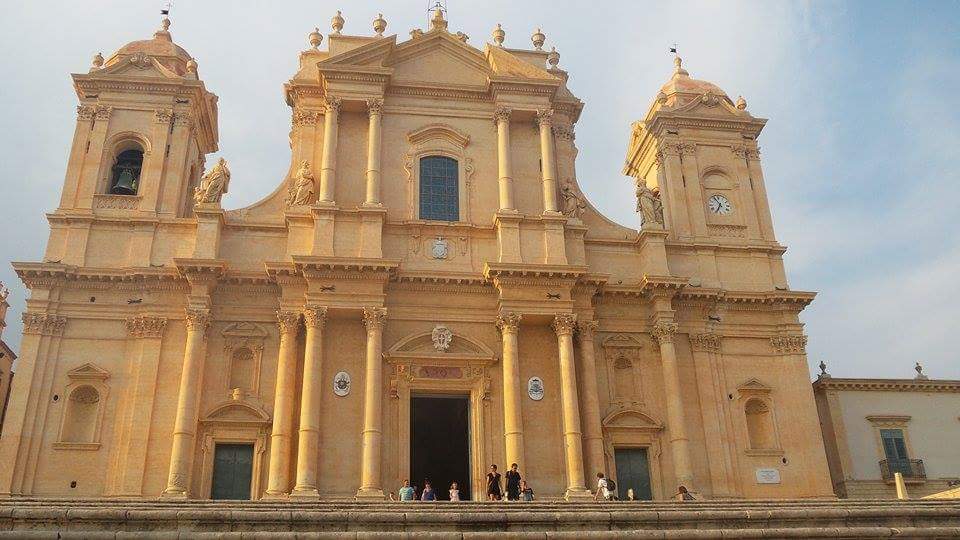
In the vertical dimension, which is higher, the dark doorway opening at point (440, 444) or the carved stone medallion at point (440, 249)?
the carved stone medallion at point (440, 249)

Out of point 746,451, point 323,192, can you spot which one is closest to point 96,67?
point 323,192

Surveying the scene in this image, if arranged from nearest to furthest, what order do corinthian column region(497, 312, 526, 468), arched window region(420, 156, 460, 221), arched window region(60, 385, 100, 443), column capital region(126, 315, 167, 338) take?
corinthian column region(497, 312, 526, 468), arched window region(60, 385, 100, 443), column capital region(126, 315, 167, 338), arched window region(420, 156, 460, 221)

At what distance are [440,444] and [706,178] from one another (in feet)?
39.5

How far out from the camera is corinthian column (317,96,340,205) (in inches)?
969

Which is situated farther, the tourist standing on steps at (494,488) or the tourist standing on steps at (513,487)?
the tourist standing on steps at (494,488)

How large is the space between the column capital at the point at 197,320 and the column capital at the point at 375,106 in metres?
7.65

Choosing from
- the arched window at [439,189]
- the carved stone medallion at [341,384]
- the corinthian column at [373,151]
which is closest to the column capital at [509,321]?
the arched window at [439,189]

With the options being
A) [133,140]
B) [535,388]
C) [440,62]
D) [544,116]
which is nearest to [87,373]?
[133,140]

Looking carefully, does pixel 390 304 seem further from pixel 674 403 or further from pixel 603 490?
pixel 674 403

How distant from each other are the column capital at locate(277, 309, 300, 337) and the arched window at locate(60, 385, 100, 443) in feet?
16.4

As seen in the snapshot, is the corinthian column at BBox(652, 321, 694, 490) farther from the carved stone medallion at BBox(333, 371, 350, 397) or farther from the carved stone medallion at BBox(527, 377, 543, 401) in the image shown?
the carved stone medallion at BBox(333, 371, 350, 397)

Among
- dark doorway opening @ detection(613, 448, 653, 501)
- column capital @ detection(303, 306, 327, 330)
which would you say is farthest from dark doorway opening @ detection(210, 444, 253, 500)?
dark doorway opening @ detection(613, 448, 653, 501)

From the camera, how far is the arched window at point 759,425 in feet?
80.4

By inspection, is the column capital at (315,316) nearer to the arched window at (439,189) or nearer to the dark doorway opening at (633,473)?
the arched window at (439,189)
